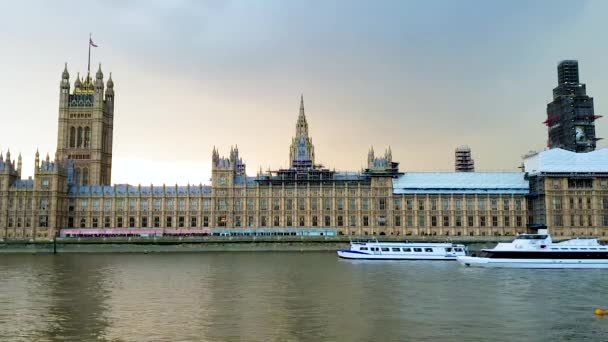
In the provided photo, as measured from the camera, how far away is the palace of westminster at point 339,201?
527ft

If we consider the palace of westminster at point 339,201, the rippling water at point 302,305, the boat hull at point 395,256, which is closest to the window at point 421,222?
the palace of westminster at point 339,201

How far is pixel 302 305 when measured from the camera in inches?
1976

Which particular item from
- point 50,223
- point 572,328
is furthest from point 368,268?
point 50,223

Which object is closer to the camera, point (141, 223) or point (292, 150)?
point (141, 223)

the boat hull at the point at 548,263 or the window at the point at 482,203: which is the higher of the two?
the window at the point at 482,203

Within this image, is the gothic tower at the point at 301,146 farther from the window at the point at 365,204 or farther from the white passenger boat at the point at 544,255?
the white passenger boat at the point at 544,255

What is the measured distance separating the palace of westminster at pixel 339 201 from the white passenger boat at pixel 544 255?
69.9 metres

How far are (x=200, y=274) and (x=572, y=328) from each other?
49137 millimetres

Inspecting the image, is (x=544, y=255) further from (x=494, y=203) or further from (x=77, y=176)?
(x=77, y=176)

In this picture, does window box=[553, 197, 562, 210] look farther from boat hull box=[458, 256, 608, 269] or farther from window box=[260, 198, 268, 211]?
window box=[260, 198, 268, 211]

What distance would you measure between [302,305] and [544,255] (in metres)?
52.8

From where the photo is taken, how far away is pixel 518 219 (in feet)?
537

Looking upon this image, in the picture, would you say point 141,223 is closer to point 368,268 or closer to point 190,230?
point 190,230

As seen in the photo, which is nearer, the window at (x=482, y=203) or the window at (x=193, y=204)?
the window at (x=482, y=203)
